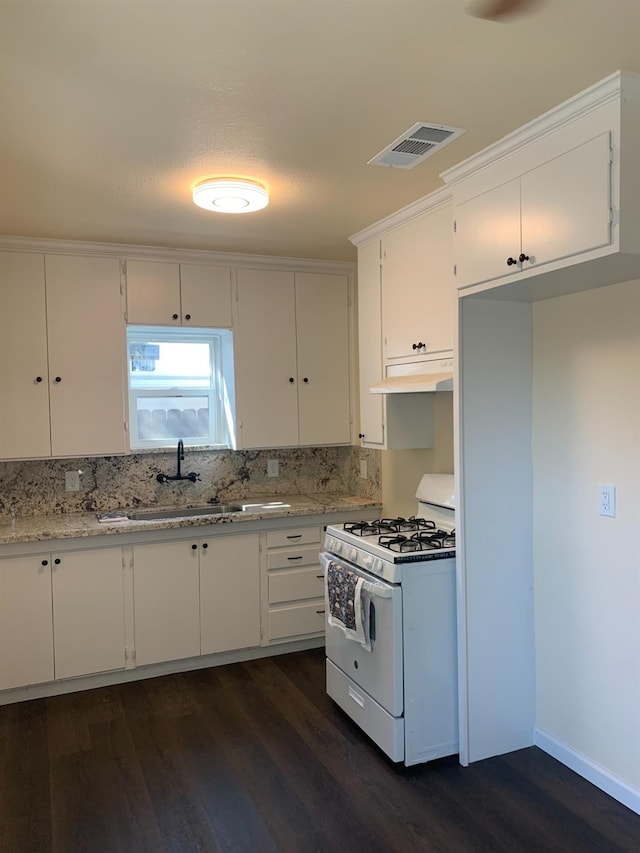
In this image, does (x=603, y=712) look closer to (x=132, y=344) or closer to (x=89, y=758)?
(x=89, y=758)

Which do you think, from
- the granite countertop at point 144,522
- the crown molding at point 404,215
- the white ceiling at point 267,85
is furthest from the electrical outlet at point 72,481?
the crown molding at point 404,215

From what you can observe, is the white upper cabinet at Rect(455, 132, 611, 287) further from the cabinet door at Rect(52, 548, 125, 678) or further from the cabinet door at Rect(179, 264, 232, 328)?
the cabinet door at Rect(52, 548, 125, 678)

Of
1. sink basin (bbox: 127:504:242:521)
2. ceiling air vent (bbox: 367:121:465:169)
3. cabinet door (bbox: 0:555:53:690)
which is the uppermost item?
ceiling air vent (bbox: 367:121:465:169)

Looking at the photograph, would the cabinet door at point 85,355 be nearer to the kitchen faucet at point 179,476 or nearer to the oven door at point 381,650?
the kitchen faucet at point 179,476

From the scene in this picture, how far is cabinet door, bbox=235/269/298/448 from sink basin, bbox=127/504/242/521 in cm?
43

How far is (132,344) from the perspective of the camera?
4.13m

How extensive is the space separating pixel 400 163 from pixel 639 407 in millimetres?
1337

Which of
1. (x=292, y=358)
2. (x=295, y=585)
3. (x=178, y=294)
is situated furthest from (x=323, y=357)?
(x=295, y=585)

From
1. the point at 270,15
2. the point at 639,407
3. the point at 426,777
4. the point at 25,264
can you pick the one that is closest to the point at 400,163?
the point at 270,15

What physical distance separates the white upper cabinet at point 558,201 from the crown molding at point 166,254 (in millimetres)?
1674

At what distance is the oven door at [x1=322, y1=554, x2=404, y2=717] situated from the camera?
103 inches

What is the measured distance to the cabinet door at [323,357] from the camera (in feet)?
14.0

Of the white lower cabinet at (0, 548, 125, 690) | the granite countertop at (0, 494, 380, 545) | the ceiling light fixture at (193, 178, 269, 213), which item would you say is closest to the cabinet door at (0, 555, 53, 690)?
the white lower cabinet at (0, 548, 125, 690)

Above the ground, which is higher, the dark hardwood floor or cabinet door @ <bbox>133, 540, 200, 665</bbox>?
cabinet door @ <bbox>133, 540, 200, 665</bbox>
